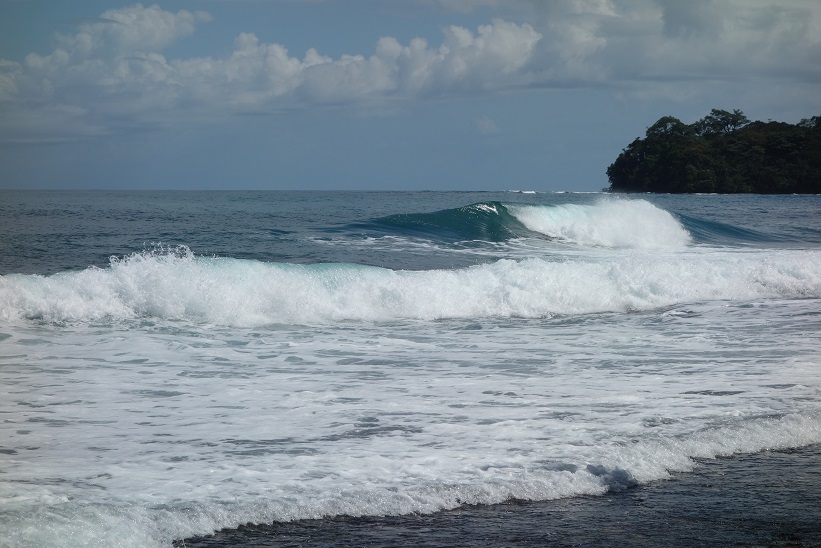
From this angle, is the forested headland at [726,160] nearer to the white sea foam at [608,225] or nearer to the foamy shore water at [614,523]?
the white sea foam at [608,225]

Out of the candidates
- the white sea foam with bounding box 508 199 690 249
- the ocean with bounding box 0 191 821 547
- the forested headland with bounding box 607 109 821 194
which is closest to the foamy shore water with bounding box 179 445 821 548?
the ocean with bounding box 0 191 821 547

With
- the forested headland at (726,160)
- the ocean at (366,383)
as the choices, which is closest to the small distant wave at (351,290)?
the ocean at (366,383)

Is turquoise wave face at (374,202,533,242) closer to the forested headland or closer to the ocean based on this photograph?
the ocean

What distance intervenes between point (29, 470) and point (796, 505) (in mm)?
4802

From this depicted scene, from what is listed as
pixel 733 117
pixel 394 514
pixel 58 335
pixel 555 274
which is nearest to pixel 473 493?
pixel 394 514

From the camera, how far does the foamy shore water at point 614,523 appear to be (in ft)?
14.2

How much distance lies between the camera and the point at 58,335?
10773 mm

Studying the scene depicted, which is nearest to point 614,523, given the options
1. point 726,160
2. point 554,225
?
point 554,225

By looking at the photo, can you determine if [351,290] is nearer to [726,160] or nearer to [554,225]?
[554,225]

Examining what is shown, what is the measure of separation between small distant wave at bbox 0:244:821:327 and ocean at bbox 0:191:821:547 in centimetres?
4

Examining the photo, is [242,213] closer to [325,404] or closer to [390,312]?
[390,312]

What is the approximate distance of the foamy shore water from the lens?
4.33 metres

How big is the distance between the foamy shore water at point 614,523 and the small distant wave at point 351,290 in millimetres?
7953

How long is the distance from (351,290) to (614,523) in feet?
31.6
